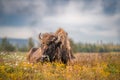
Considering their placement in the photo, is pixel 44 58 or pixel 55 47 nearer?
pixel 44 58

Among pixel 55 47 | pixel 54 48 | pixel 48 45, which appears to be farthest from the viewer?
pixel 55 47

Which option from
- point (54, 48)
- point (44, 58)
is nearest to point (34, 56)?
point (44, 58)

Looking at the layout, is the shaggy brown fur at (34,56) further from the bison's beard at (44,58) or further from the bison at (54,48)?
the bison's beard at (44,58)

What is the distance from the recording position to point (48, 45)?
65.0 ft

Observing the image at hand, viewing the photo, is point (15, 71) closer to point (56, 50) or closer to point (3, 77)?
point (3, 77)

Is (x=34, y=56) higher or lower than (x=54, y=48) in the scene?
lower

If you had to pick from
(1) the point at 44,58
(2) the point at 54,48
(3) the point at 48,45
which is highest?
(3) the point at 48,45

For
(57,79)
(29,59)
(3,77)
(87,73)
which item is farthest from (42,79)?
(29,59)

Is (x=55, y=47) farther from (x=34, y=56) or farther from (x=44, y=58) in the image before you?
(x=34, y=56)

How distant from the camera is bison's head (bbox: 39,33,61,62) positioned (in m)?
19.7

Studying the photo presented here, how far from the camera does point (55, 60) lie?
1973cm

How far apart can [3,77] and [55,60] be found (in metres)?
7.41

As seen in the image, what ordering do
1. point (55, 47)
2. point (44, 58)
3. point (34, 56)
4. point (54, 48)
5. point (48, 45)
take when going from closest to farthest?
point (44, 58), point (48, 45), point (54, 48), point (55, 47), point (34, 56)

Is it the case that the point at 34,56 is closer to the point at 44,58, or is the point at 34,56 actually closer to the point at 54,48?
the point at 44,58
